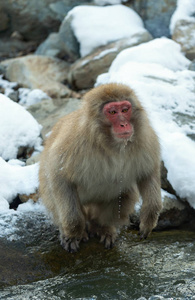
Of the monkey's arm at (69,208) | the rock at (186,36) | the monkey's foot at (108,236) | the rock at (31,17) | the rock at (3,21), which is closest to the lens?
the monkey's arm at (69,208)

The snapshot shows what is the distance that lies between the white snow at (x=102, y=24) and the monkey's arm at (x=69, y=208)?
541cm

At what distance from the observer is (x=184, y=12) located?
816 centimetres

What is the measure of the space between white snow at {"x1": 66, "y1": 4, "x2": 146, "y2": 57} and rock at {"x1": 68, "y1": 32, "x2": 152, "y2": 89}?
0.27m

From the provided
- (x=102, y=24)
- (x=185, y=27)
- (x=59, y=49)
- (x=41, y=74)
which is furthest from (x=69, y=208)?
(x=59, y=49)

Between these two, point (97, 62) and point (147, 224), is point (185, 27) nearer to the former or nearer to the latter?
point (97, 62)

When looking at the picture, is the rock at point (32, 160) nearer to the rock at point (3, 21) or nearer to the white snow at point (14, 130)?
the white snow at point (14, 130)

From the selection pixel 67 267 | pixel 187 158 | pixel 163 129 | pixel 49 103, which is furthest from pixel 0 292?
pixel 49 103

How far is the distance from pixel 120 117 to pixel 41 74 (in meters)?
5.80

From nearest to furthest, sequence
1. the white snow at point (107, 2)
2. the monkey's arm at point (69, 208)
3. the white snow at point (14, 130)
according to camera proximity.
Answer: the monkey's arm at point (69, 208) → the white snow at point (14, 130) → the white snow at point (107, 2)

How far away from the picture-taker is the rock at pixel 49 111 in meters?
6.49

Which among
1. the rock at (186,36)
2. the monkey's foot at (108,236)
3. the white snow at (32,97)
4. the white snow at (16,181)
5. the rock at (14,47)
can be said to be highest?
the rock at (186,36)

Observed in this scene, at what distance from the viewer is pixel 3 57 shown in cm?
1062

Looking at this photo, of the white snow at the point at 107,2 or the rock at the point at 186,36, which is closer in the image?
the rock at the point at 186,36

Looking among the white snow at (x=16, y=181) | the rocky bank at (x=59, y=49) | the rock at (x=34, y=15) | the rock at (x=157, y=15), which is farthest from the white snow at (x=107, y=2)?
the white snow at (x=16, y=181)
